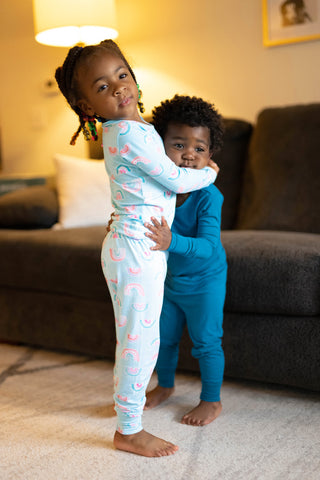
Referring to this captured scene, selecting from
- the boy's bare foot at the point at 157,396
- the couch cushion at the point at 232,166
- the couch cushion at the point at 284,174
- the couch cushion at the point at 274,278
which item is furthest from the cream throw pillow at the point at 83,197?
the boy's bare foot at the point at 157,396

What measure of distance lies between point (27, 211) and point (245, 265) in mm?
1146

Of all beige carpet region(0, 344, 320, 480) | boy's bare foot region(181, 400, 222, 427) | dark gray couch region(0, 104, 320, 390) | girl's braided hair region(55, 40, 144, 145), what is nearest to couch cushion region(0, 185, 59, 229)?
dark gray couch region(0, 104, 320, 390)

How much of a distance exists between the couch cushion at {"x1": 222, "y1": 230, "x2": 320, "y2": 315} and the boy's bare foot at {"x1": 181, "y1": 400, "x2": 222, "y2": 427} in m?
0.30

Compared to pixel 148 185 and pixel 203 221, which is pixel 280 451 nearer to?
pixel 203 221

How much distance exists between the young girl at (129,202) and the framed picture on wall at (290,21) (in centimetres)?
149

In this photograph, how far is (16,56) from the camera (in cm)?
359

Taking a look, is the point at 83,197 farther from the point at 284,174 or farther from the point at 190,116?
the point at 190,116

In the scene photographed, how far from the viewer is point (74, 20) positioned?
8.78ft

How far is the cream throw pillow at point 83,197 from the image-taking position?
2.50 metres

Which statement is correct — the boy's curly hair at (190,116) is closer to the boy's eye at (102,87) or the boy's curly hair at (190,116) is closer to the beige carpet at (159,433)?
the boy's eye at (102,87)

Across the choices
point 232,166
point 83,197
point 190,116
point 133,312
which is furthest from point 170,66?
point 133,312

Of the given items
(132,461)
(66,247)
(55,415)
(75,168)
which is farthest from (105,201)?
(132,461)

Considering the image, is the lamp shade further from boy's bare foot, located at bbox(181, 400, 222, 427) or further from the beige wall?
boy's bare foot, located at bbox(181, 400, 222, 427)

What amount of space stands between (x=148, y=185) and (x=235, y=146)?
1243 millimetres
